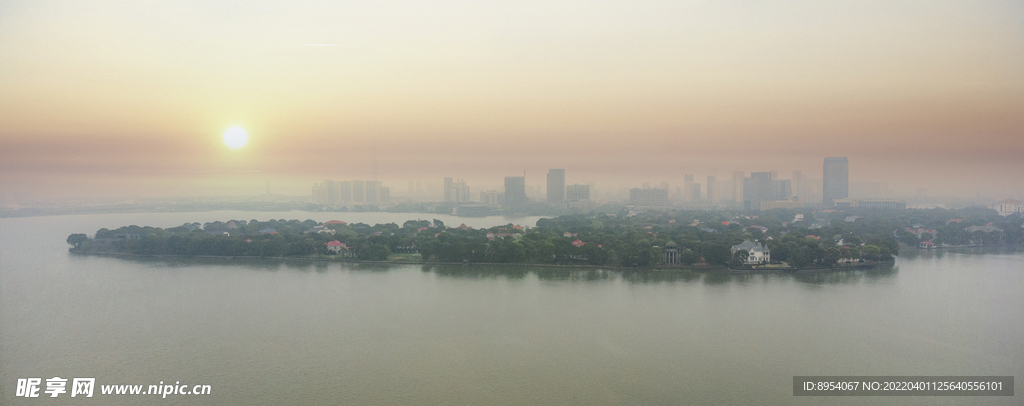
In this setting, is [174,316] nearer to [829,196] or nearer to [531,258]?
[531,258]

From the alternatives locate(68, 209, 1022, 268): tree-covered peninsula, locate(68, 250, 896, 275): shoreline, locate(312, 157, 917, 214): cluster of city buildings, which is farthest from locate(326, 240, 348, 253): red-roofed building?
locate(312, 157, 917, 214): cluster of city buildings

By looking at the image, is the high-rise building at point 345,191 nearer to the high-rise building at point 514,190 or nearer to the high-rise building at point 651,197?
the high-rise building at point 514,190

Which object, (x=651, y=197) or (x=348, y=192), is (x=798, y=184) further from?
(x=348, y=192)

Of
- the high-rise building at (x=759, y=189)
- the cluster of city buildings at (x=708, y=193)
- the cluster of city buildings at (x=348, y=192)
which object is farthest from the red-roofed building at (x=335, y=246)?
the high-rise building at (x=759, y=189)

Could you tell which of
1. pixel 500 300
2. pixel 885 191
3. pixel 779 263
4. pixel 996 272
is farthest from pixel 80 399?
pixel 885 191

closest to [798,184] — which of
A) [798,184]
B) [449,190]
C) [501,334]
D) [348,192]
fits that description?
[798,184]

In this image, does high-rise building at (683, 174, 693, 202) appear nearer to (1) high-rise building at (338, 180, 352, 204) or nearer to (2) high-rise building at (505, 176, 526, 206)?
(2) high-rise building at (505, 176, 526, 206)
